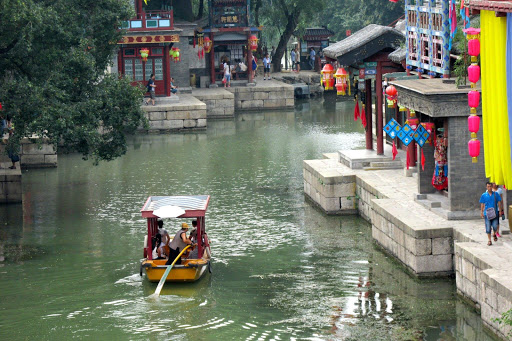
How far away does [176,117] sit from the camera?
4378cm

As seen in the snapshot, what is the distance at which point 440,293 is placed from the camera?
60.2 ft

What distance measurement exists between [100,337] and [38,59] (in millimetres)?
10768

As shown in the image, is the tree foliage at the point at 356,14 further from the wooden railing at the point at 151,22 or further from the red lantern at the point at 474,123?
the red lantern at the point at 474,123

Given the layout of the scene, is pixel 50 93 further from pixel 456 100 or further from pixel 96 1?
pixel 456 100

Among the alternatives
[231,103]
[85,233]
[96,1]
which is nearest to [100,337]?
[85,233]

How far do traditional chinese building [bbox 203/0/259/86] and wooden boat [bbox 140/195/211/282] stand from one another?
31.3 metres

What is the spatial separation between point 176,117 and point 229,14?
1002 centimetres

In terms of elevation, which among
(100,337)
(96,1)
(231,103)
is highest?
(96,1)

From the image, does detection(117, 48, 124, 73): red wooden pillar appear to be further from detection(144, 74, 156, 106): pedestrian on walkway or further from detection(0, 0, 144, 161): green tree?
detection(0, 0, 144, 161): green tree

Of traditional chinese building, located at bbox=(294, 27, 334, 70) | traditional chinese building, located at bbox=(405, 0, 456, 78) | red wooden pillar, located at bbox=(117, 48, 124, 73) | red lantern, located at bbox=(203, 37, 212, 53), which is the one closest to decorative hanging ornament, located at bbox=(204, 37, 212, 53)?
red lantern, located at bbox=(203, 37, 212, 53)

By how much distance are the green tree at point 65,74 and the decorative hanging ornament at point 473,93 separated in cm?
1080

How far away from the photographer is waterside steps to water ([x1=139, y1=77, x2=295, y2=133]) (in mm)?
43719

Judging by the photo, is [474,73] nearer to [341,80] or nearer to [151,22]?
[341,80]

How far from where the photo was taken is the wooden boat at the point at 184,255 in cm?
1925
